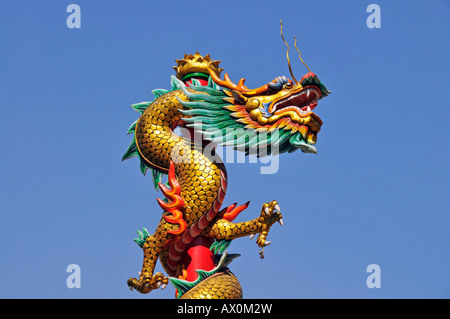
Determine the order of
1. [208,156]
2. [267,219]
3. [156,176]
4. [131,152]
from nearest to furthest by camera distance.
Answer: [267,219] → [208,156] → [156,176] → [131,152]

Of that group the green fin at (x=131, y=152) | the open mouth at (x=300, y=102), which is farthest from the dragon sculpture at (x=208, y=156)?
the green fin at (x=131, y=152)

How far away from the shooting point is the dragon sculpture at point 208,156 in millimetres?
12445

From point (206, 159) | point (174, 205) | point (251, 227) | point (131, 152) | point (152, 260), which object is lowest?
point (152, 260)

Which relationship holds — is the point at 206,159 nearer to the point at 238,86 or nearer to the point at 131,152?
the point at 238,86

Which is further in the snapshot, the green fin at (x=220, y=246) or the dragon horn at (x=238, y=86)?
the dragon horn at (x=238, y=86)

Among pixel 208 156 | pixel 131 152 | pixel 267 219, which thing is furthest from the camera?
pixel 131 152

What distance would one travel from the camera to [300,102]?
502 inches

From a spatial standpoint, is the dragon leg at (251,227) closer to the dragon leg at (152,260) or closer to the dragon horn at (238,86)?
the dragon leg at (152,260)

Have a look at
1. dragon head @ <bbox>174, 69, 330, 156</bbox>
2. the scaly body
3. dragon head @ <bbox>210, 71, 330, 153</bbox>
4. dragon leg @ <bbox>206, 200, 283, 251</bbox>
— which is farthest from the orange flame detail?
dragon head @ <bbox>210, 71, 330, 153</bbox>

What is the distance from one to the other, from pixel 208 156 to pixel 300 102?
1524 mm

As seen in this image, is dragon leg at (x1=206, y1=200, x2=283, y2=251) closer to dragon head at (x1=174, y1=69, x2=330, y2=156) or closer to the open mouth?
dragon head at (x1=174, y1=69, x2=330, y2=156)

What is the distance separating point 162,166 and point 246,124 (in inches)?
55.7

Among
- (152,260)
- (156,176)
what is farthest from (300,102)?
(152,260)
